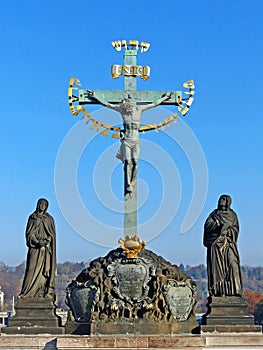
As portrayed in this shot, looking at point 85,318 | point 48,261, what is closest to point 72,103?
point 48,261

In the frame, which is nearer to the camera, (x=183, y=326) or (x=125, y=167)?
(x=183, y=326)

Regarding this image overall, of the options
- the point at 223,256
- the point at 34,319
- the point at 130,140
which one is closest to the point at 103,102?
the point at 130,140

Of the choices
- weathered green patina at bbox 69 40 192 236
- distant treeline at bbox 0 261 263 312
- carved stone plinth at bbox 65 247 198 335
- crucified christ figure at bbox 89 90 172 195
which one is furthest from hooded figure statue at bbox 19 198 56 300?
distant treeline at bbox 0 261 263 312

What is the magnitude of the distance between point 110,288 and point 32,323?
1.91m

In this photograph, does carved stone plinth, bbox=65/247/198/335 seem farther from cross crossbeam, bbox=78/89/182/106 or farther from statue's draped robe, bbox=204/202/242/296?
cross crossbeam, bbox=78/89/182/106

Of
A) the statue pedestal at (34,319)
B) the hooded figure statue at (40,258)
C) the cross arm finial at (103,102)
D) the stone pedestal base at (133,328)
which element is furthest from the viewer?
the cross arm finial at (103,102)

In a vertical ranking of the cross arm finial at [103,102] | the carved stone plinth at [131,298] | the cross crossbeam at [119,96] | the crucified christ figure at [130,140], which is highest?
the cross crossbeam at [119,96]

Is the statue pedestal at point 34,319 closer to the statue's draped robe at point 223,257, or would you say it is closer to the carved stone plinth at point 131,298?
the carved stone plinth at point 131,298

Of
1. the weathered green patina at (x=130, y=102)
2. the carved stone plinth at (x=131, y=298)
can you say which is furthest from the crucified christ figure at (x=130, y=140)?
the carved stone plinth at (x=131, y=298)

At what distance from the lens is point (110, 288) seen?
55.0ft

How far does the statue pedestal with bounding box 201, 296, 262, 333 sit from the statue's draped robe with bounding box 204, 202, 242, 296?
200mm

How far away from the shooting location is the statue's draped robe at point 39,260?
56.7 feet

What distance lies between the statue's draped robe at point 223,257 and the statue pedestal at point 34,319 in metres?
3.65

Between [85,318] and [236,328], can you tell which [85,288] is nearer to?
[85,318]
